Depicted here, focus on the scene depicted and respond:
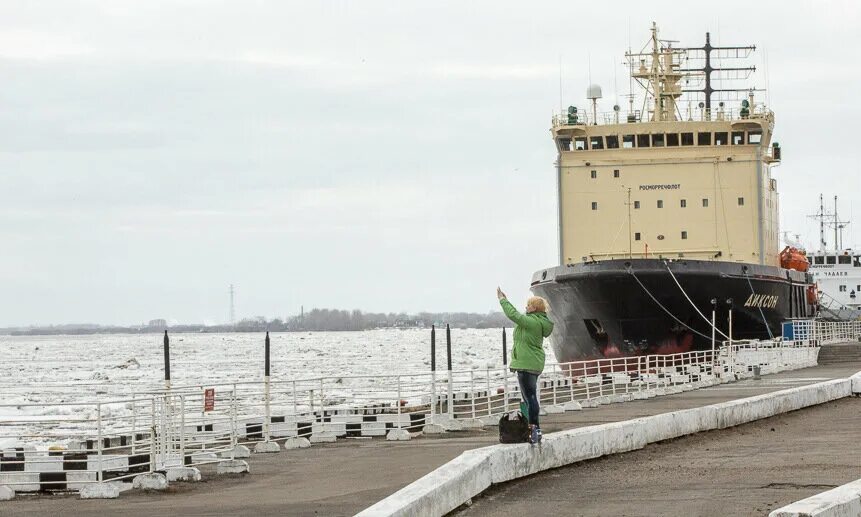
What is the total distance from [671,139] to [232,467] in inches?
1272

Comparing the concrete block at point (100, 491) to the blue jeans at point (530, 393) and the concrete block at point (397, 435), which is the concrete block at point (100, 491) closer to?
the blue jeans at point (530, 393)

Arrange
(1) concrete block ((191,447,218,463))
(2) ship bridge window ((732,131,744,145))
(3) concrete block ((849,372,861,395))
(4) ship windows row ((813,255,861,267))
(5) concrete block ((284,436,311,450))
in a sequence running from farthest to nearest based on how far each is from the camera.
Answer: (4) ship windows row ((813,255,861,267)) → (2) ship bridge window ((732,131,744,145)) → (3) concrete block ((849,372,861,395)) → (5) concrete block ((284,436,311,450)) → (1) concrete block ((191,447,218,463))

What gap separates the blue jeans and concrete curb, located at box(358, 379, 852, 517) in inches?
9.7

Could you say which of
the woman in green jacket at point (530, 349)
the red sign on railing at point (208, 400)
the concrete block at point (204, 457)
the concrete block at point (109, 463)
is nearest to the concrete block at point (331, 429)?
the red sign on railing at point (208, 400)

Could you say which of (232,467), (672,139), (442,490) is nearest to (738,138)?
(672,139)

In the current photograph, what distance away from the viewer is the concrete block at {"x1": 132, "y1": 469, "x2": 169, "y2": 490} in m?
12.7

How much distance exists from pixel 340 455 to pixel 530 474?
4.58 metres

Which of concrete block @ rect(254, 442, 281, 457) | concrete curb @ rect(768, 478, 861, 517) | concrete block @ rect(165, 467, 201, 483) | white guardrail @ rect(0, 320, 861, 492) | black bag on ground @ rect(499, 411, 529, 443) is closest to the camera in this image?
concrete curb @ rect(768, 478, 861, 517)

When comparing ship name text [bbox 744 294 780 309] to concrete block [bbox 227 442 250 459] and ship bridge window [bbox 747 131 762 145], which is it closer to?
ship bridge window [bbox 747 131 762 145]

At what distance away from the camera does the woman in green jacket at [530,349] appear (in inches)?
484

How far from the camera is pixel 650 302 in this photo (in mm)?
38812

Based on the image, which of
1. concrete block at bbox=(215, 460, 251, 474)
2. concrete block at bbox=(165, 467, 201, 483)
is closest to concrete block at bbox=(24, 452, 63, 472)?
concrete block at bbox=(165, 467, 201, 483)

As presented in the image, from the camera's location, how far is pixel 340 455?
16062 millimetres

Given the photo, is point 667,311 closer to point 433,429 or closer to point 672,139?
point 672,139
